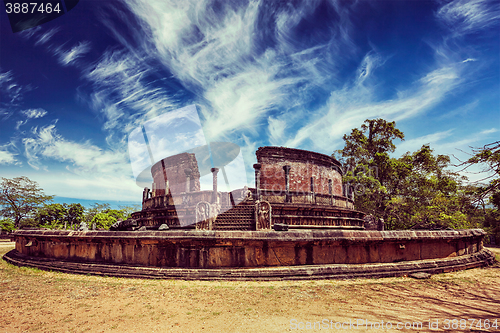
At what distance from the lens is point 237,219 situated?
365 inches

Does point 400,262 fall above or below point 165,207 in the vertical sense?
below

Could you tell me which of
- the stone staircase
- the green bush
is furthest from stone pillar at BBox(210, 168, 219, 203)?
the green bush

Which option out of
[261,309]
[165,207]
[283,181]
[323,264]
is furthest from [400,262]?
[165,207]

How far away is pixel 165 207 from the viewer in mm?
11570

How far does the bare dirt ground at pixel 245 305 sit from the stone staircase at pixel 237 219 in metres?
4.38

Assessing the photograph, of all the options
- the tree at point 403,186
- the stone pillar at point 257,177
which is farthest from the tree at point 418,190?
the stone pillar at point 257,177

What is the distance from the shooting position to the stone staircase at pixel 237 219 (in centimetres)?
863

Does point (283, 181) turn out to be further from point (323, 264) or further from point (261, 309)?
point (261, 309)

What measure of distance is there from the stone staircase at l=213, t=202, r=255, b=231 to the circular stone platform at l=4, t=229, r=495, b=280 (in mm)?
3809

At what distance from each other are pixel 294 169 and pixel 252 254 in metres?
9.25

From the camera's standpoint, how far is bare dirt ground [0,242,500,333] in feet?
8.99

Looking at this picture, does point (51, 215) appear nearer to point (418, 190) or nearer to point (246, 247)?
point (246, 247)

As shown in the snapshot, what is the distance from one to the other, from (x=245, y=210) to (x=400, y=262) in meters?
5.94

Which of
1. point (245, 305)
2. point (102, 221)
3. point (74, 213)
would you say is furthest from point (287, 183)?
point (74, 213)
